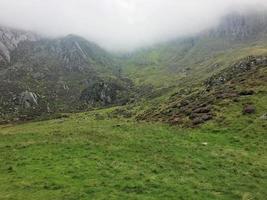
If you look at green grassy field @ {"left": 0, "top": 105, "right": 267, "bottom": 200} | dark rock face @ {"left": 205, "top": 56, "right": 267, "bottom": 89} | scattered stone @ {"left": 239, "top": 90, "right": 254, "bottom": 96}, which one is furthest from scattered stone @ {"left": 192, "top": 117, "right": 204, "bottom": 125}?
dark rock face @ {"left": 205, "top": 56, "right": 267, "bottom": 89}

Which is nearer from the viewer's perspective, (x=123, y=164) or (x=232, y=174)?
(x=232, y=174)

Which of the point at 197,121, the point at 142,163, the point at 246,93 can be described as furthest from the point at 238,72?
the point at 142,163

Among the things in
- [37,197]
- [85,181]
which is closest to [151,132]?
[85,181]

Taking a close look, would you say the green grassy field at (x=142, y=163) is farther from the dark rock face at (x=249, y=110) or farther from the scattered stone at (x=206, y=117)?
the scattered stone at (x=206, y=117)

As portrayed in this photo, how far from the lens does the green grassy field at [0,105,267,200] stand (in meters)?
30.3

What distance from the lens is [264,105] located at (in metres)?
55.0

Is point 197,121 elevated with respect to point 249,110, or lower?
lower

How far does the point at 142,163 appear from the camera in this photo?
3691 centimetres

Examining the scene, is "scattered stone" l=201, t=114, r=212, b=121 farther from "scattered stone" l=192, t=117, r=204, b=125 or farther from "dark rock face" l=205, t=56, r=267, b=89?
"dark rock face" l=205, t=56, r=267, b=89

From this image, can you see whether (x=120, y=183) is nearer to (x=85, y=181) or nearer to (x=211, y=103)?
(x=85, y=181)

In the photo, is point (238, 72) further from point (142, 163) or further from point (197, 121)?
point (142, 163)

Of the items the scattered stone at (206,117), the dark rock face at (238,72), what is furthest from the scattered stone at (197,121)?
the dark rock face at (238,72)

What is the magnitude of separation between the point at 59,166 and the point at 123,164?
592 centimetres

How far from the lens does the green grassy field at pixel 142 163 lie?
30.3m
